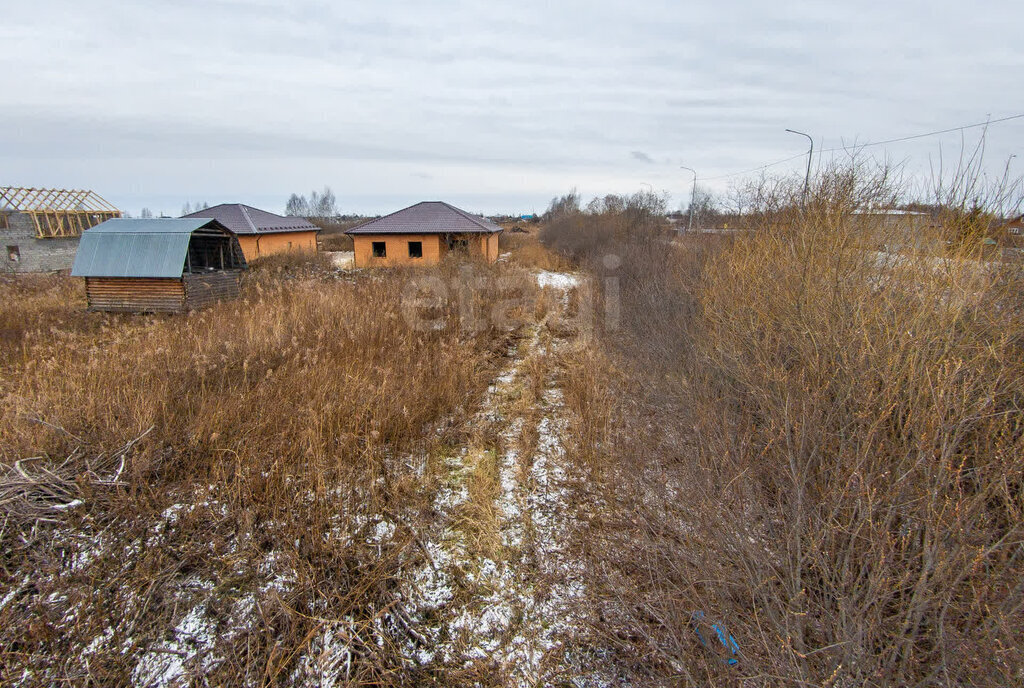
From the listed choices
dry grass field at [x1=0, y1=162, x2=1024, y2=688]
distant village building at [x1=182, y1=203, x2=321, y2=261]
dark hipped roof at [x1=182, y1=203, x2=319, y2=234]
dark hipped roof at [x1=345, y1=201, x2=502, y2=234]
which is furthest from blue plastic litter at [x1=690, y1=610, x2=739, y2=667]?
dark hipped roof at [x1=182, y1=203, x2=319, y2=234]

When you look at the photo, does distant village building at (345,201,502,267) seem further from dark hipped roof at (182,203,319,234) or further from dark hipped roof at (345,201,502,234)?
dark hipped roof at (182,203,319,234)

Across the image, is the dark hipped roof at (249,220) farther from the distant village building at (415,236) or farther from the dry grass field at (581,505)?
the dry grass field at (581,505)

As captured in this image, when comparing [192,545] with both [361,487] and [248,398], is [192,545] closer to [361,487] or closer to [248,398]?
[361,487]

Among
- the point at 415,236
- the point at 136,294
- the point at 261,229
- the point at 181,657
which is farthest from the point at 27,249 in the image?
the point at 181,657

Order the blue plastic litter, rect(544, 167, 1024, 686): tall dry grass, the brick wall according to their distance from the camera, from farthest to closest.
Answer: the brick wall, the blue plastic litter, rect(544, 167, 1024, 686): tall dry grass

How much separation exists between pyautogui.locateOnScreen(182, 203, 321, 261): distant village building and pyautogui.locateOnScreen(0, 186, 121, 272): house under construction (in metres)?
6.02

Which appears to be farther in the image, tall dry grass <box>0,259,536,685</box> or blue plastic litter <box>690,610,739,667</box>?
tall dry grass <box>0,259,536,685</box>

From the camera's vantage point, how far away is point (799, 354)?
3.87 metres

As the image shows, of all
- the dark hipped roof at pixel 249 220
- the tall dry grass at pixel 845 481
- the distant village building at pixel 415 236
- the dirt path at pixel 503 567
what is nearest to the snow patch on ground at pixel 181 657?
the dirt path at pixel 503 567

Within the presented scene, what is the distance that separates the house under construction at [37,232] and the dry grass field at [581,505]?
2722 cm

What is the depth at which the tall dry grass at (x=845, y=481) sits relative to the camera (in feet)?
6.13

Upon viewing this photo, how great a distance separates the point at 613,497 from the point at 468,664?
171cm

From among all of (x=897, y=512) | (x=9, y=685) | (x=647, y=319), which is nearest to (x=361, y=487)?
(x=9, y=685)

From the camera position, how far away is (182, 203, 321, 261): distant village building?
25.7m
